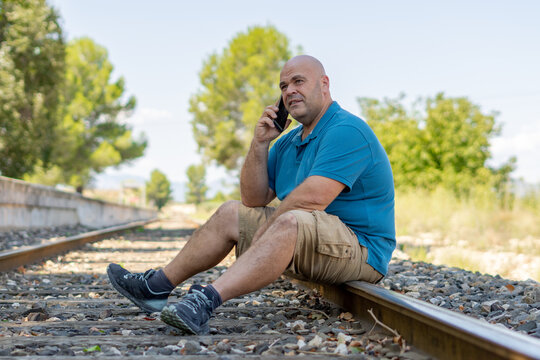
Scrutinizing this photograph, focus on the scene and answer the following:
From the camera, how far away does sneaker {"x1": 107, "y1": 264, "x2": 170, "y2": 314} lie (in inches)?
121

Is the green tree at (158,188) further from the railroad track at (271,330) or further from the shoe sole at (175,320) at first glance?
the shoe sole at (175,320)

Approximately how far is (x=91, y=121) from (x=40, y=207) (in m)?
31.9

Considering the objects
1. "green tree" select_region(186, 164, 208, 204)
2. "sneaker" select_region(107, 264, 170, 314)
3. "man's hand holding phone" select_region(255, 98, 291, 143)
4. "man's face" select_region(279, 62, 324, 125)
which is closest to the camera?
"sneaker" select_region(107, 264, 170, 314)

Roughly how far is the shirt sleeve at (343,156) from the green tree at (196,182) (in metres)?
98.7

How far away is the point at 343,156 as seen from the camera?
2855 mm

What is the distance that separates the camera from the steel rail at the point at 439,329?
155cm

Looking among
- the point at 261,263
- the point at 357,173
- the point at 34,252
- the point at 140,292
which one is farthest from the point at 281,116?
the point at 34,252

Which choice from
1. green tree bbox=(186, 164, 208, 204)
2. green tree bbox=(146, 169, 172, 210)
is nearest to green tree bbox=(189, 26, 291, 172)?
green tree bbox=(186, 164, 208, 204)

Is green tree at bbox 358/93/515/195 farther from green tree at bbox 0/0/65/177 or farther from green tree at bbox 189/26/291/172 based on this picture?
green tree at bbox 0/0/65/177

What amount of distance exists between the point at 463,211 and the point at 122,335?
10.5m

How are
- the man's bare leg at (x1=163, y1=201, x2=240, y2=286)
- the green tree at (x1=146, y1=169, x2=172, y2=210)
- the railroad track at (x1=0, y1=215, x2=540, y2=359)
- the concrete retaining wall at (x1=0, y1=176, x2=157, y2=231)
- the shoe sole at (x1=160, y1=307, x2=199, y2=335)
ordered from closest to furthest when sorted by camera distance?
the railroad track at (x1=0, y1=215, x2=540, y2=359)
the shoe sole at (x1=160, y1=307, x2=199, y2=335)
the man's bare leg at (x1=163, y1=201, x2=240, y2=286)
the concrete retaining wall at (x1=0, y1=176, x2=157, y2=231)
the green tree at (x1=146, y1=169, x2=172, y2=210)

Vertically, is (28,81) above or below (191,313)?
above

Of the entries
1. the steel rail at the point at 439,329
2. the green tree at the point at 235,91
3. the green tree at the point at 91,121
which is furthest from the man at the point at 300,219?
the green tree at the point at 91,121

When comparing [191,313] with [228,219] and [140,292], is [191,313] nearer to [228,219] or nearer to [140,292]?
[140,292]
